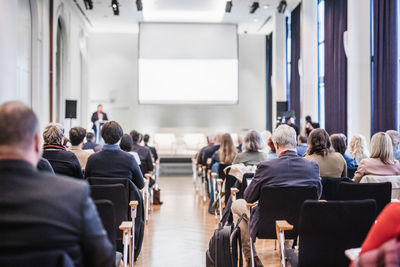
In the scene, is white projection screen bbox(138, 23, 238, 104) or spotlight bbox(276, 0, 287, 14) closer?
spotlight bbox(276, 0, 287, 14)

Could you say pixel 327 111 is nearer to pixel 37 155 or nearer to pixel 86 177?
pixel 86 177

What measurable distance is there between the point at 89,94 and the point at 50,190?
51.2 feet

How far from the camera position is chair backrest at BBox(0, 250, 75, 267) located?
4.75ft

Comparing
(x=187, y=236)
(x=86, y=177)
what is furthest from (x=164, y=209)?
(x=86, y=177)

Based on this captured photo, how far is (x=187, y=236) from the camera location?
5586 mm

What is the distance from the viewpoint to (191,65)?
15609mm

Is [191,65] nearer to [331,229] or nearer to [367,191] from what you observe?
[367,191]

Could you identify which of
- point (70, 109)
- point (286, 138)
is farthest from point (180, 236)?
point (70, 109)

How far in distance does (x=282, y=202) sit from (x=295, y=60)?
36.5 ft

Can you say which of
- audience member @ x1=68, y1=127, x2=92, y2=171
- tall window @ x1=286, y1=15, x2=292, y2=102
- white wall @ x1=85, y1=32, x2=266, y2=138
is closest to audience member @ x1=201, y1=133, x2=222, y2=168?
audience member @ x1=68, y1=127, x2=92, y2=171

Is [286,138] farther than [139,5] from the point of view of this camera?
No

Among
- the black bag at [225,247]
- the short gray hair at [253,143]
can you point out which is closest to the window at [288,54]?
the short gray hair at [253,143]

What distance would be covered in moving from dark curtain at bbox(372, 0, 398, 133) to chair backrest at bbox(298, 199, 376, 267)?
6490mm

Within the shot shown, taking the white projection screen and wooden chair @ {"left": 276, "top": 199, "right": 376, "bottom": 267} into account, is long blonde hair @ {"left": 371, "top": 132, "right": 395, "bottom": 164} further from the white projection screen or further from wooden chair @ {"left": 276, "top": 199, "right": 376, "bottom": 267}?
the white projection screen
